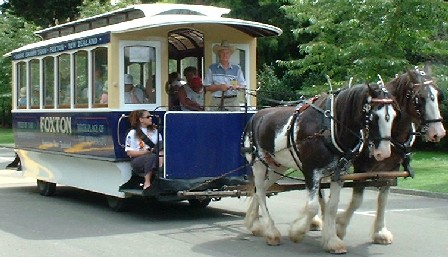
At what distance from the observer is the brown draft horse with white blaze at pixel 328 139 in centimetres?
877

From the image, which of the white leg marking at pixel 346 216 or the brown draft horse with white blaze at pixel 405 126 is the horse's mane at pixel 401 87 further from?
the white leg marking at pixel 346 216

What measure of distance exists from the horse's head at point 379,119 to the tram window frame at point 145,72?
183 inches

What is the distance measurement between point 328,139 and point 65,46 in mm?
6385

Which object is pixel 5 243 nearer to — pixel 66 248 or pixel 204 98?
pixel 66 248

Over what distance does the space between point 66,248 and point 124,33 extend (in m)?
3.92

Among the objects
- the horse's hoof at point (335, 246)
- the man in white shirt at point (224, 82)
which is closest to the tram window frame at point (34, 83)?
the man in white shirt at point (224, 82)

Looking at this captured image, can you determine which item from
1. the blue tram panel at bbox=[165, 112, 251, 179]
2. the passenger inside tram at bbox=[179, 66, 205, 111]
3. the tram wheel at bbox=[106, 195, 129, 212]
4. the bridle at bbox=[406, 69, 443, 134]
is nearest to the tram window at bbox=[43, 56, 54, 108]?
the tram wheel at bbox=[106, 195, 129, 212]

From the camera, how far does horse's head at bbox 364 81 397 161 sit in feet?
28.4

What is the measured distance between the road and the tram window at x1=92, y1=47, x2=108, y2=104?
1.85 metres

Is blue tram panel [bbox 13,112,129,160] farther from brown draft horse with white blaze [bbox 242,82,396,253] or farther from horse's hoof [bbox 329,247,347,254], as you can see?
horse's hoof [bbox 329,247,347,254]

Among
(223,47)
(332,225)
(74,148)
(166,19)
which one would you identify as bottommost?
(332,225)

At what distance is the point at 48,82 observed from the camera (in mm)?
14898

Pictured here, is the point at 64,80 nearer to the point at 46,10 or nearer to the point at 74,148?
the point at 74,148

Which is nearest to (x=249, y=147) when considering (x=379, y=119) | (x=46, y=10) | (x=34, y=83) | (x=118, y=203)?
(x=379, y=119)
